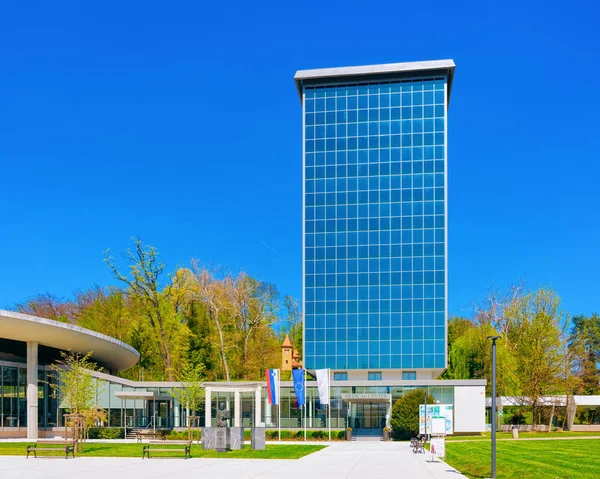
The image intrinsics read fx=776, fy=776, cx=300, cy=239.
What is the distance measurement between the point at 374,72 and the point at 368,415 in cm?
4167

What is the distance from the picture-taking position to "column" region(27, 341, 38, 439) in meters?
55.2

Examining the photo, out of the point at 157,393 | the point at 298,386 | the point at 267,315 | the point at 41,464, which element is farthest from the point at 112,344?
the point at 267,315

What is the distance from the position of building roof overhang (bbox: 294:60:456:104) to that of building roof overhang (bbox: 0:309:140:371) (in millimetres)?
39217

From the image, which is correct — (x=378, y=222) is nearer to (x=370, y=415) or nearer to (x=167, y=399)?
(x=370, y=415)

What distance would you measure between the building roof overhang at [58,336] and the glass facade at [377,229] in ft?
82.7

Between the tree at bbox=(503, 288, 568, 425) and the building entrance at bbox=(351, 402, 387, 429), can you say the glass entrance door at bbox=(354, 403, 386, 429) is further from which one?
the tree at bbox=(503, 288, 568, 425)

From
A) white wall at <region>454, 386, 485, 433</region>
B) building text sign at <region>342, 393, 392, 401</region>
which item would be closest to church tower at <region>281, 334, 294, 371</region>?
building text sign at <region>342, 393, 392, 401</region>

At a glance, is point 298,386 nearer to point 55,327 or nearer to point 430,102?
point 55,327

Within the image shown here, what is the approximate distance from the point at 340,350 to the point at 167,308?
2134 centimetres

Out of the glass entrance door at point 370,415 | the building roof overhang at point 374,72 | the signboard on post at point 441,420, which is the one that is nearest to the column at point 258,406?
the glass entrance door at point 370,415

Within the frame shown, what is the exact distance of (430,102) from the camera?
86562mm

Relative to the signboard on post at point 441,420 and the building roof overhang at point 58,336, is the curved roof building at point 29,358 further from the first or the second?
the signboard on post at point 441,420

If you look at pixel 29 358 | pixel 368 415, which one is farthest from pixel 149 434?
pixel 368 415

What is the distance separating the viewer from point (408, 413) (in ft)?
184
